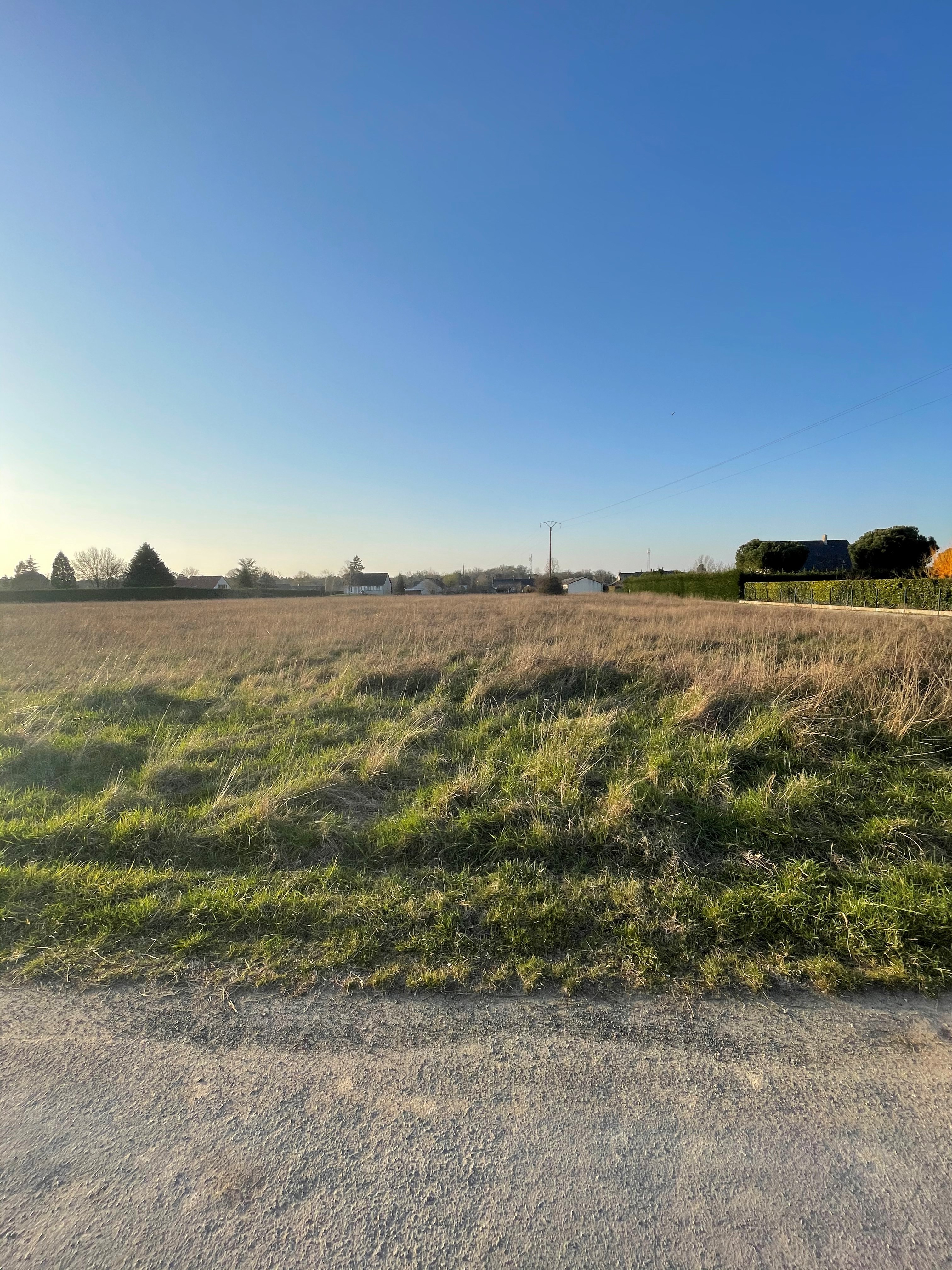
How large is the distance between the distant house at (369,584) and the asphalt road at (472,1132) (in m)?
91.7

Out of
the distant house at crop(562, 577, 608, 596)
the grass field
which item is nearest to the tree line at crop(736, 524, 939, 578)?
the grass field

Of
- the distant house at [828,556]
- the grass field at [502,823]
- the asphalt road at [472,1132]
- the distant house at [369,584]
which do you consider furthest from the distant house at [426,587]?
the asphalt road at [472,1132]

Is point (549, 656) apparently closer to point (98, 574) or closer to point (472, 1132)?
point (472, 1132)

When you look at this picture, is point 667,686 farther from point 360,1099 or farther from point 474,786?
point 360,1099

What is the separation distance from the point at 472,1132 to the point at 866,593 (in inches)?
1291

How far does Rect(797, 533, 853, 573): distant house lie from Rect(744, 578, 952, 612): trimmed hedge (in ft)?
64.7

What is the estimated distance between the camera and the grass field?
9.45 feet

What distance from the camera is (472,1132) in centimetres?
189

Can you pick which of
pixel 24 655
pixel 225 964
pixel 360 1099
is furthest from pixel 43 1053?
pixel 24 655

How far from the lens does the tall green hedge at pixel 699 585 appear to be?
4131cm

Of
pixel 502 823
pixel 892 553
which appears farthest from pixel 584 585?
pixel 502 823

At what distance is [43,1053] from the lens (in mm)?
2264

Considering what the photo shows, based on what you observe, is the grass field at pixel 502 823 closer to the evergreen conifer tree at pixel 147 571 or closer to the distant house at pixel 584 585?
the evergreen conifer tree at pixel 147 571

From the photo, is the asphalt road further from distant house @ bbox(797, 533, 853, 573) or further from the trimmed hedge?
distant house @ bbox(797, 533, 853, 573)
